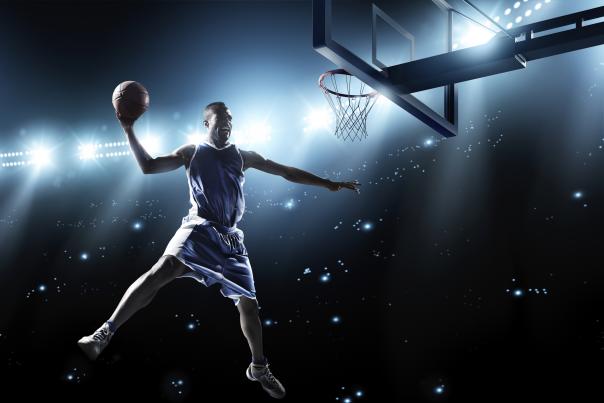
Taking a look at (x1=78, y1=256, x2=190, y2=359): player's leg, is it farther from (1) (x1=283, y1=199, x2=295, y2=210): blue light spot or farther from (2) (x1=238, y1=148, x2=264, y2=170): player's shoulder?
(1) (x1=283, y1=199, x2=295, y2=210): blue light spot

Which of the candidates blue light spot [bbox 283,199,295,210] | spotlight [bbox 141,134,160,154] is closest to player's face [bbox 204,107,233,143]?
blue light spot [bbox 283,199,295,210]

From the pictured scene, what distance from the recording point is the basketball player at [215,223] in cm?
347

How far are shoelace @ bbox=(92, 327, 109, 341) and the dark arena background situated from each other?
2.86 m

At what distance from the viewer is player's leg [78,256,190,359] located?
3.17 meters

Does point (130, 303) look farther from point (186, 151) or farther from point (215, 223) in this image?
point (186, 151)

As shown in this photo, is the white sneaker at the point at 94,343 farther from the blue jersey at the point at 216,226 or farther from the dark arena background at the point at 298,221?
the dark arena background at the point at 298,221

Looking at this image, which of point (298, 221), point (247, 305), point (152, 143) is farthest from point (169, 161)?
point (152, 143)

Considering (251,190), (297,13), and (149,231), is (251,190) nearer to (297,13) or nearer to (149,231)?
(149,231)

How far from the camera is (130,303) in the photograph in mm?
3266

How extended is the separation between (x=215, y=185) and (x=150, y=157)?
34 cm

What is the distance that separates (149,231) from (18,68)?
1740 mm

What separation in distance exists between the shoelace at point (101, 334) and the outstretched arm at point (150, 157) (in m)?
0.72

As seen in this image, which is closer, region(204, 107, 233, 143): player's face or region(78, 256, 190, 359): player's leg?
region(78, 256, 190, 359): player's leg

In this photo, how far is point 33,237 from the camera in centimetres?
630
